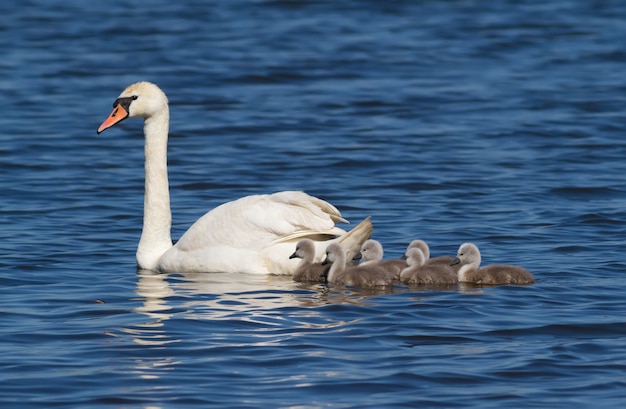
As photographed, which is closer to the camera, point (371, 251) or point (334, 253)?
point (334, 253)

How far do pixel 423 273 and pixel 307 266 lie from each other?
0.96 m

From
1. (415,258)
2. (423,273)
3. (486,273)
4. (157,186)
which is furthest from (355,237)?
(157,186)

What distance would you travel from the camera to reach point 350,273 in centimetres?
1084

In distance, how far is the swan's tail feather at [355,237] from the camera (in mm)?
11045

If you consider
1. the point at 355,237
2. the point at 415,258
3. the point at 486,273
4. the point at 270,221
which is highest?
the point at 270,221

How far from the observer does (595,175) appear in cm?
1648

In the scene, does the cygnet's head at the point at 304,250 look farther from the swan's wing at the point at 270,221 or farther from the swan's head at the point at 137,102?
the swan's head at the point at 137,102

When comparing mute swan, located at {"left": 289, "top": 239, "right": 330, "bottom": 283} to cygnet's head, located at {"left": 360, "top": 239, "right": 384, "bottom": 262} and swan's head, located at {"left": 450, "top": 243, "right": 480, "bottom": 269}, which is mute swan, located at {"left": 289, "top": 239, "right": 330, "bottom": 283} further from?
swan's head, located at {"left": 450, "top": 243, "right": 480, "bottom": 269}

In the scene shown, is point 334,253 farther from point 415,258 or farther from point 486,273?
point 486,273

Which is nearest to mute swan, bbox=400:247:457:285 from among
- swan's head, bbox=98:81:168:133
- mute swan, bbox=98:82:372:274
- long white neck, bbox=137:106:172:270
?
mute swan, bbox=98:82:372:274

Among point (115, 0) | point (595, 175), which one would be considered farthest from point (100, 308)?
point (115, 0)

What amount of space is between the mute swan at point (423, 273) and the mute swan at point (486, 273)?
0.11 m

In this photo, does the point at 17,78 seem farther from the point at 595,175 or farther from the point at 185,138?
the point at 595,175

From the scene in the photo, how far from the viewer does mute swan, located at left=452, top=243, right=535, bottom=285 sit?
10.8 m
